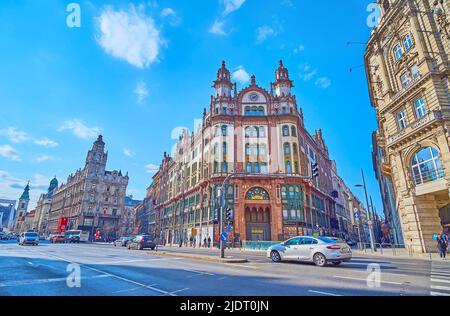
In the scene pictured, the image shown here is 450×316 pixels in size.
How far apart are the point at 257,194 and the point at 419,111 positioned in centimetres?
2430

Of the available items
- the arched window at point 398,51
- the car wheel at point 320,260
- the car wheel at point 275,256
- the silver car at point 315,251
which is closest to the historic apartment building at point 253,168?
the arched window at point 398,51

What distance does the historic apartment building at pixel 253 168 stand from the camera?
128 ft

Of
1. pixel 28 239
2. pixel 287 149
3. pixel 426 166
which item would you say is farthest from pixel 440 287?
pixel 28 239

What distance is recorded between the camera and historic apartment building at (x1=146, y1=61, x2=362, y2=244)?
38.9 meters

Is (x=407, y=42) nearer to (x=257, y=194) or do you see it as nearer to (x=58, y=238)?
(x=257, y=194)

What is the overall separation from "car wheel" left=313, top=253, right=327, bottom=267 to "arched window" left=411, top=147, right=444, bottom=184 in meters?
14.8

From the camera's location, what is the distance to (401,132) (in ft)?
76.1

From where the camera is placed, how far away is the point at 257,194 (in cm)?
4006

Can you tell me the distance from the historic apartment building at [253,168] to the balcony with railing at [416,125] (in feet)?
39.2

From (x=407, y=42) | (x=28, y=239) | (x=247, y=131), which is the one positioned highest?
(x=407, y=42)

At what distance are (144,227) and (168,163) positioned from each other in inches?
970

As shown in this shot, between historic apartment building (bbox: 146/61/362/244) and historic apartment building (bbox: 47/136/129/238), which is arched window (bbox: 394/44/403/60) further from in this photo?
historic apartment building (bbox: 47/136/129/238)

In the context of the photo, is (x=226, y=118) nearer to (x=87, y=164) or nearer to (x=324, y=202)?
Answer: (x=324, y=202)
